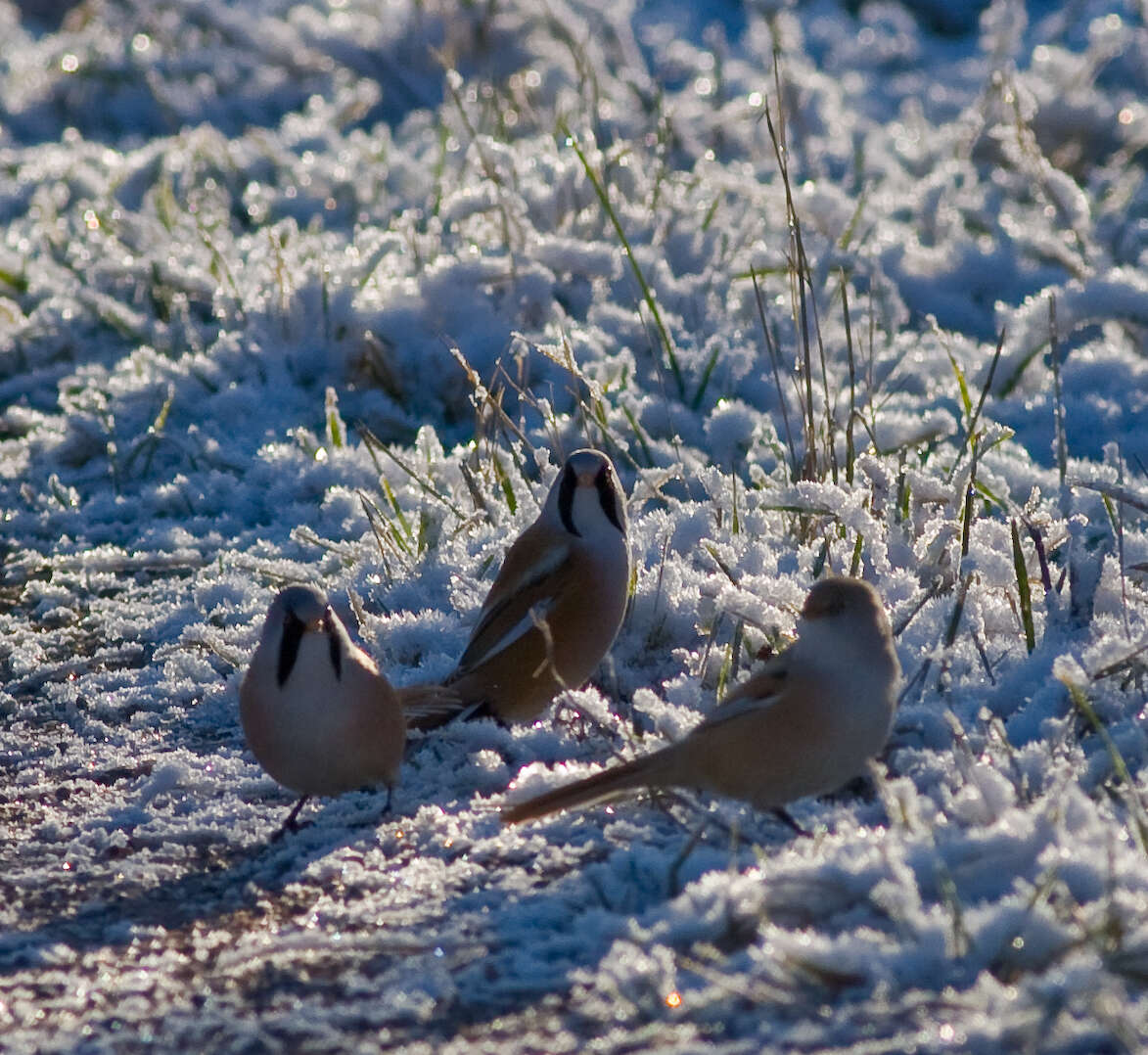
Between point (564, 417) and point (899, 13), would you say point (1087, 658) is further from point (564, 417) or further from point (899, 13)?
point (899, 13)

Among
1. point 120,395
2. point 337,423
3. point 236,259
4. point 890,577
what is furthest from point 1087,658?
point 236,259

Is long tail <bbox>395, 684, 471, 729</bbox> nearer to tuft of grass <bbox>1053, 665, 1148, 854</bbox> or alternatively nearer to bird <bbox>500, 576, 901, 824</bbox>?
bird <bbox>500, 576, 901, 824</bbox>

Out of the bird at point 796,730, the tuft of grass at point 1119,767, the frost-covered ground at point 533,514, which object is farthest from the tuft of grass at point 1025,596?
the bird at point 796,730

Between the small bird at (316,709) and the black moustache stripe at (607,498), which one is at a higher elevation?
the black moustache stripe at (607,498)

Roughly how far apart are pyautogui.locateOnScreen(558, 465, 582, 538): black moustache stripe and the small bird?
69 cm

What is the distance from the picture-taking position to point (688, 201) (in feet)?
21.3

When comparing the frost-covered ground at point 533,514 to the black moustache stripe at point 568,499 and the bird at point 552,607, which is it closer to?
the bird at point 552,607

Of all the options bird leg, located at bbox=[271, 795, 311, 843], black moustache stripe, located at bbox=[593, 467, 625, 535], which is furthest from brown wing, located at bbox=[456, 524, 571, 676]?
bird leg, located at bbox=[271, 795, 311, 843]

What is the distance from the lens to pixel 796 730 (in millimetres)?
2752

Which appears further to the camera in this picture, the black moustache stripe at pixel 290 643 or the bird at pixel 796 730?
the black moustache stripe at pixel 290 643

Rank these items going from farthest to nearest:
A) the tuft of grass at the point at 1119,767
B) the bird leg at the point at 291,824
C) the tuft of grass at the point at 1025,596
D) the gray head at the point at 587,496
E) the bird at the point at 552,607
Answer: the gray head at the point at 587,496
the bird at the point at 552,607
the tuft of grass at the point at 1025,596
the bird leg at the point at 291,824
the tuft of grass at the point at 1119,767

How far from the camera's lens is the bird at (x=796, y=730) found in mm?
2752

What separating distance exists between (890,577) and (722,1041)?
5.72 feet

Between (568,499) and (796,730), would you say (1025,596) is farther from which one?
(568,499)
